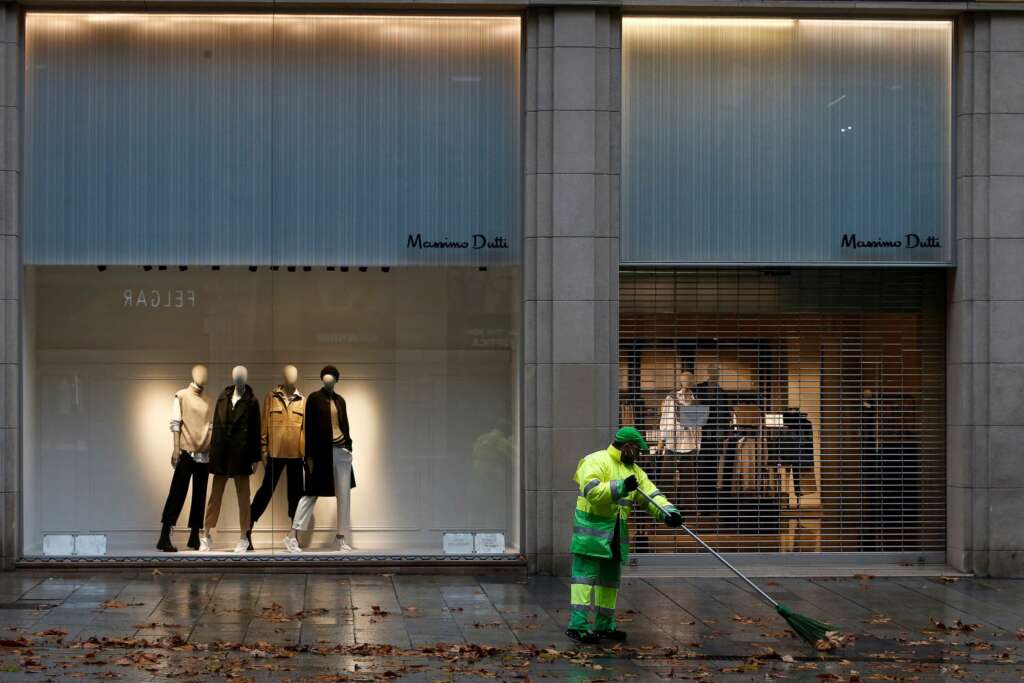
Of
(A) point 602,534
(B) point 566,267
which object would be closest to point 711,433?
(B) point 566,267

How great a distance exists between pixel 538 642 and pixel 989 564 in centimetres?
660

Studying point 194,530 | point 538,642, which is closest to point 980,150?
point 538,642

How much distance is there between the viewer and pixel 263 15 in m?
15.7

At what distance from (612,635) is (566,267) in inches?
191

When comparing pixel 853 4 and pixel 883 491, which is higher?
pixel 853 4

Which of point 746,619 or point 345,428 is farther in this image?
point 345,428

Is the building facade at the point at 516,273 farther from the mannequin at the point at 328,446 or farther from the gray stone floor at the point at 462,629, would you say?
the gray stone floor at the point at 462,629

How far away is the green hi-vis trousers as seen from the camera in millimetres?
11867

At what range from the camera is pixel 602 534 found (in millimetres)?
11891

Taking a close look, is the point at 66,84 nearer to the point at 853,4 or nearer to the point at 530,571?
the point at 530,571

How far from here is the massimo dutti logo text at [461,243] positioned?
15.8 m

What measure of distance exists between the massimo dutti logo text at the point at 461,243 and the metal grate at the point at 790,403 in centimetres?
147

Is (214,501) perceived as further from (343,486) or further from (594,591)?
(594,591)

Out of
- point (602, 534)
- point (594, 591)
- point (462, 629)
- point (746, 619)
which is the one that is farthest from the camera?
point (746, 619)
